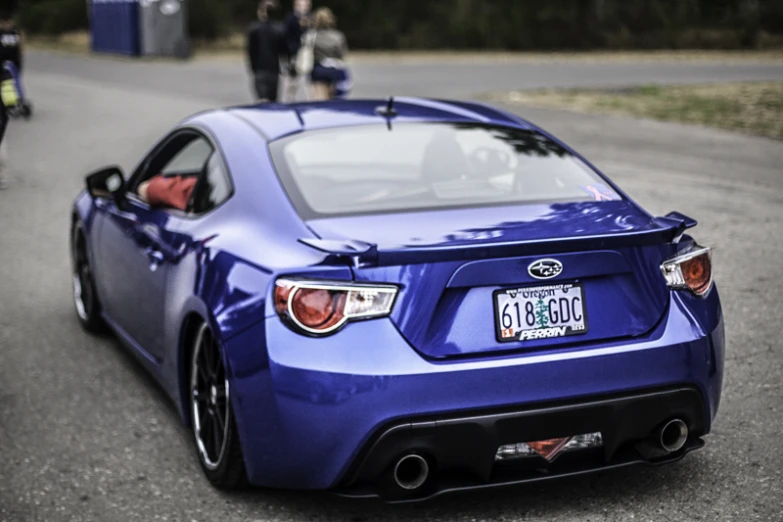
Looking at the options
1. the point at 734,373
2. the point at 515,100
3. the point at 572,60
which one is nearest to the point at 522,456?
the point at 734,373

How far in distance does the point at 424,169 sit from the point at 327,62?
552 inches

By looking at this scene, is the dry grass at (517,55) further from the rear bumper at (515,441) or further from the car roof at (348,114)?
the rear bumper at (515,441)

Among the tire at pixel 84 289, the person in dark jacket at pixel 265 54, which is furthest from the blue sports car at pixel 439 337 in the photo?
the person in dark jacket at pixel 265 54

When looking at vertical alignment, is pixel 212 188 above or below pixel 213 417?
above

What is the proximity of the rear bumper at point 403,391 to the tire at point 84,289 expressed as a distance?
2853 millimetres

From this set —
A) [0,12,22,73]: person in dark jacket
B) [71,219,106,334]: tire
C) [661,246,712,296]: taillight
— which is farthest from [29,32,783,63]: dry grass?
[661,246,712,296]: taillight

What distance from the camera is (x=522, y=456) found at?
4082 millimetres

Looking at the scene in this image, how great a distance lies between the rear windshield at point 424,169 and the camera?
472 cm

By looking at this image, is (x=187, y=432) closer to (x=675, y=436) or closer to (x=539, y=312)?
(x=539, y=312)

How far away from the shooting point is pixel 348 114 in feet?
17.9

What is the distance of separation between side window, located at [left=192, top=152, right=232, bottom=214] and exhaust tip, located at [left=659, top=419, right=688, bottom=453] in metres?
1.90

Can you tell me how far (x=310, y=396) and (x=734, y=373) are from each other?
9.10ft

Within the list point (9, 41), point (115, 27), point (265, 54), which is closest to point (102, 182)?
point (265, 54)

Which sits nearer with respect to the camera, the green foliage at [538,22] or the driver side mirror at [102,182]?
the driver side mirror at [102,182]
